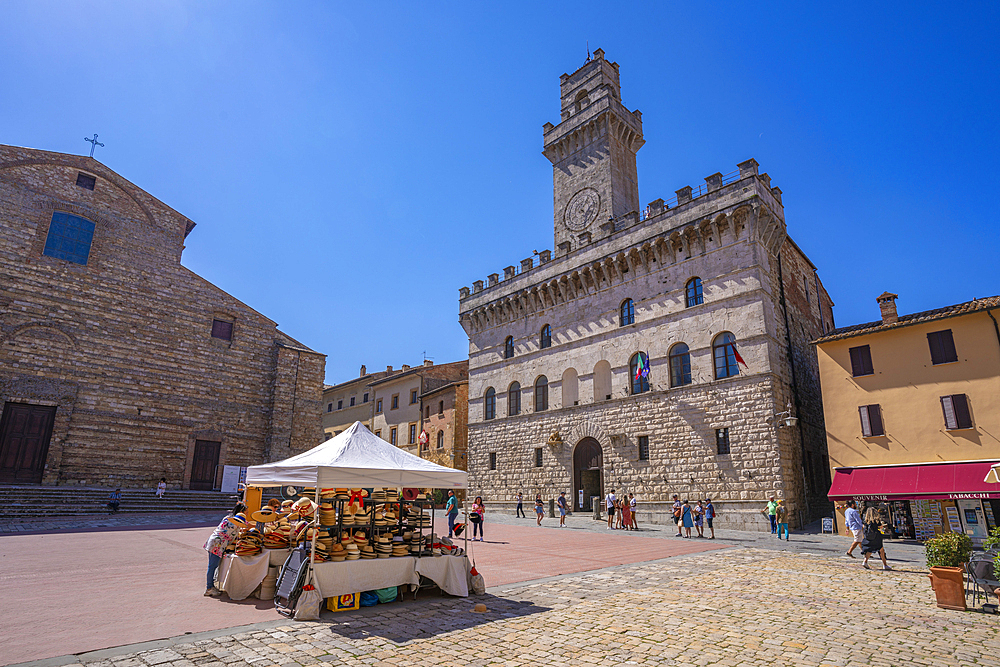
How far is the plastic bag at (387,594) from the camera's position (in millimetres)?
7700

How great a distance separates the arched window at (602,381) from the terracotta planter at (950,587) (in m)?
17.3

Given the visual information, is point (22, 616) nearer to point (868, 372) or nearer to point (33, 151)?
point (868, 372)

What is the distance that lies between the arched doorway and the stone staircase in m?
16.2

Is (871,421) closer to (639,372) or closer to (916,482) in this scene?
(916,482)

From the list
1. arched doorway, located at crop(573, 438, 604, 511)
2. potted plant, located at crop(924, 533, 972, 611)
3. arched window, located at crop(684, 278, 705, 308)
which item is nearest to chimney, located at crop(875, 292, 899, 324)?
arched window, located at crop(684, 278, 705, 308)

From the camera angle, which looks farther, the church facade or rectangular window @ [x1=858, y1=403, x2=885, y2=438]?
the church facade

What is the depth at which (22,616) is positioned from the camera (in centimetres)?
646

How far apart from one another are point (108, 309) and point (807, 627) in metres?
29.5

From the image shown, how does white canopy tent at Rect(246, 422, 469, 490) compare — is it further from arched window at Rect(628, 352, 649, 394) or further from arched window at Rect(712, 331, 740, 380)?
arched window at Rect(628, 352, 649, 394)

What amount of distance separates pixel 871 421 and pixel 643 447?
8.35 meters

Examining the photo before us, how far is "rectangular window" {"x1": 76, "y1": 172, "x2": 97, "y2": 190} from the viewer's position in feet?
86.2

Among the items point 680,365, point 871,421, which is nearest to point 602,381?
point 680,365

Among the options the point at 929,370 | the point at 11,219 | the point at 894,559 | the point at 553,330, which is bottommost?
the point at 894,559

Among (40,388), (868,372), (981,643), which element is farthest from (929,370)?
(40,388)
